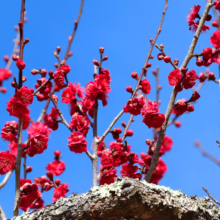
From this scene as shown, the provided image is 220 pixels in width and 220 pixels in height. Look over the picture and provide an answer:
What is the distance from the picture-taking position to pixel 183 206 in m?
Answer: 1.72

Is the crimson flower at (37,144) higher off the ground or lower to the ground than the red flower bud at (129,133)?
higher

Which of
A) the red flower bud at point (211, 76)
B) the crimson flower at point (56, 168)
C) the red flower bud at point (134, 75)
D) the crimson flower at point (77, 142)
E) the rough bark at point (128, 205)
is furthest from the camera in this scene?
the crimson flower at point (56, 168)

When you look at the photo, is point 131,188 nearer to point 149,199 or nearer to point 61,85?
point 149,199

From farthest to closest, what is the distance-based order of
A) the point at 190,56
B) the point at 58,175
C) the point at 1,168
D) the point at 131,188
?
1. the point at 58,175
2. the point at 190,56
3. the point at 1,168
4. the point at 131,188

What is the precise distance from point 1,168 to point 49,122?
23.7 inches

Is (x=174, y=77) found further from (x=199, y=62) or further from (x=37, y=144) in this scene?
(x=37, y=144)

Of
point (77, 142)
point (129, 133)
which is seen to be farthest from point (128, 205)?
point (129, 133)

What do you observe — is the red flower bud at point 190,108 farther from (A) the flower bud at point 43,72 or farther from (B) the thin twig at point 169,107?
(A) the flower bud at point 43,72

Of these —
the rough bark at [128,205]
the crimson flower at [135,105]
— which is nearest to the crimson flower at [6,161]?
the rough bark at [128,205]

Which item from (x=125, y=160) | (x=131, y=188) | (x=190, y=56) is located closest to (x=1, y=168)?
(x=125, y=160)

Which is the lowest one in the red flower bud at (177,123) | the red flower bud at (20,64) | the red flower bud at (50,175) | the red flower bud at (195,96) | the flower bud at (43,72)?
the red flower bud at (195,96)

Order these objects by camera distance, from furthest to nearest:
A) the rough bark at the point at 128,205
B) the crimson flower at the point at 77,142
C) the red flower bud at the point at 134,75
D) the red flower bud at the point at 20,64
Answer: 1. the red flower bud at the point at 134,75
2. the crimson flower at the point at 77,142
3. the red flower bud at the point at 20,64
4. the rough bark at the point at 128,205

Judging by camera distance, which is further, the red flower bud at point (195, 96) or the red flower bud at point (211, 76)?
the red flower bud at point (211, 76)

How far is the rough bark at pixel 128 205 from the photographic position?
1.58 metres
